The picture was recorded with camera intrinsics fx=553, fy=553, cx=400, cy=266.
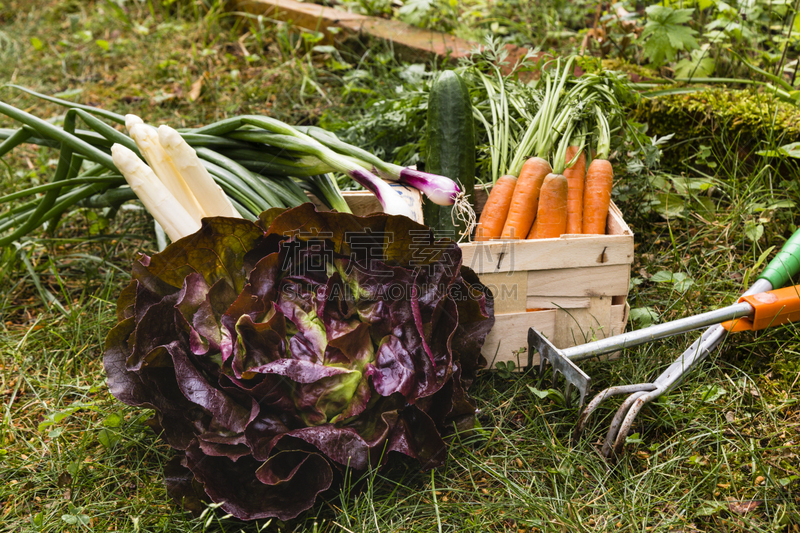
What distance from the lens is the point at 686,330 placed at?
1.60 m

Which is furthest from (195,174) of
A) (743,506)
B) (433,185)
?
(743,506)

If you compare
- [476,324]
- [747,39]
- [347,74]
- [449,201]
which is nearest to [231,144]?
[449,201]

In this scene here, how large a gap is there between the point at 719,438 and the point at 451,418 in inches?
27.1

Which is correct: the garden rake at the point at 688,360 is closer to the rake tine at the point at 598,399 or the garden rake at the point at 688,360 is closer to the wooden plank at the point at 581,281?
the rake tine at the point at 598,399

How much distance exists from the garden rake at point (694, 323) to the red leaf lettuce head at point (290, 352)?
32 cm

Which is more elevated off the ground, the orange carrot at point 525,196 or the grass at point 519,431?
the orange carrot at point 525,196

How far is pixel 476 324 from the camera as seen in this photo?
59.4 inches

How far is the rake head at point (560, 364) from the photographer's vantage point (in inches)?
57.8

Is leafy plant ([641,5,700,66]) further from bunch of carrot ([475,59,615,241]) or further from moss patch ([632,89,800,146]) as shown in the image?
bunch of carrot ([475,59,615,241])

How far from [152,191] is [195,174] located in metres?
0.12

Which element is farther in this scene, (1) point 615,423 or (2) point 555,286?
(2) point 555,286

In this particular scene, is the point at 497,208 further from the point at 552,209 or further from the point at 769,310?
the point at 769,310

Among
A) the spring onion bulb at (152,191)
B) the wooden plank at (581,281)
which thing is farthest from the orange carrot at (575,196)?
the spring onion bulb at (152,191)

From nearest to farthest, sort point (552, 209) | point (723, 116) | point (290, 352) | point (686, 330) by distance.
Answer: point (290, 352) → point (686, 330) → point (552, 209) → point (723, 116)
